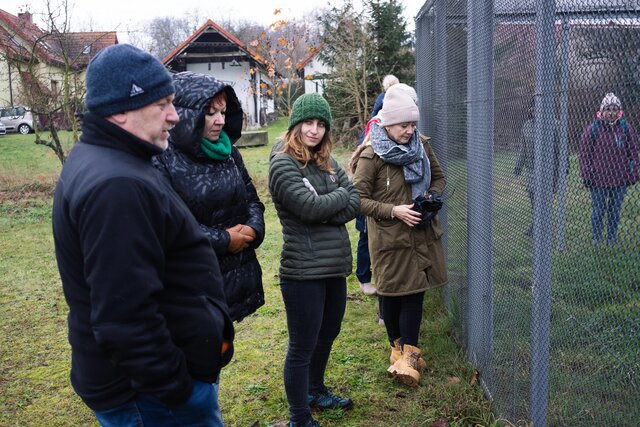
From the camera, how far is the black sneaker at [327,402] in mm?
3922

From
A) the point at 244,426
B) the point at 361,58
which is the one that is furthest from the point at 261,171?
the point at 244,426

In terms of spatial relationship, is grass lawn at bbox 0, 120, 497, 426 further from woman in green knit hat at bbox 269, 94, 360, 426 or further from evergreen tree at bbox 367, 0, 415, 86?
evergreen tree at bbox 367, 0, 415, 86

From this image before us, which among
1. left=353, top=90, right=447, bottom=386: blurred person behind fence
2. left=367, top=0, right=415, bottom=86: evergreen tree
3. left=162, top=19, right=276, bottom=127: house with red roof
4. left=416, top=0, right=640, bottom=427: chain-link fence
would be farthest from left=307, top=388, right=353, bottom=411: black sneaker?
left=162, top=19, right=276, bottom=127: house with red roof

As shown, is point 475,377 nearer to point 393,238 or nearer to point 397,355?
point 397,355

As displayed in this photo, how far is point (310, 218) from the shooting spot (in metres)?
3.43

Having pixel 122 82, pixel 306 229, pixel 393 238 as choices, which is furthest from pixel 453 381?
pixel 122 82

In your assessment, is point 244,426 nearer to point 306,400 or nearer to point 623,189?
point 306,400

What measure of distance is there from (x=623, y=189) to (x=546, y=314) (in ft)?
3.24

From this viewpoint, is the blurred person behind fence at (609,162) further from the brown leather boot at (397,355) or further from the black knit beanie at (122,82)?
the brown leather boot at (397,355)

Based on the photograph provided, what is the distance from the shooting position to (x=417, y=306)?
13.9 feet

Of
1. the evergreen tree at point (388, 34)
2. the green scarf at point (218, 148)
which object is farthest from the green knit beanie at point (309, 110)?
the evergreen tree at point (388, 34)

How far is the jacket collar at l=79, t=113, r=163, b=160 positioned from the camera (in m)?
1.91

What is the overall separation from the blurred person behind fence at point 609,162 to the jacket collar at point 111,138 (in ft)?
4.40

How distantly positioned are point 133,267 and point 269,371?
2958 mm
